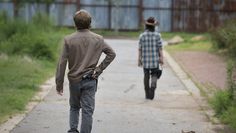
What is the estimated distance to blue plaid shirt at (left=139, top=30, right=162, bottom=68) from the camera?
13.4 metres

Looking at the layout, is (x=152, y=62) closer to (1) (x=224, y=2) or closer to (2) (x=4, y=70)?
(2) (x=4, y=70)

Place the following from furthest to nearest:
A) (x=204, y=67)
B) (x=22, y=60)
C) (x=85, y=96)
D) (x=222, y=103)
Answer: (x=204, y=67)
(x=22, y=60)
(x=222, y=103)
(x=85, y=96)

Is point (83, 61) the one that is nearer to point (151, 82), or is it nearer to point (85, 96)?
point (85, 96)

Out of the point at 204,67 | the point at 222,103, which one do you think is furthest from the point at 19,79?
the point at 204,67

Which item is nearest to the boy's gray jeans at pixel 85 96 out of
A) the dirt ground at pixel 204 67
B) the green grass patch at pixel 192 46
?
the dirt ground at pixel 204 67

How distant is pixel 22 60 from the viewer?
59.9 feet

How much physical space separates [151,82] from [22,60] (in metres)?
5.84

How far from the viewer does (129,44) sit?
2977 centimetres

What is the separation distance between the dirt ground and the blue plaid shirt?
2142mm

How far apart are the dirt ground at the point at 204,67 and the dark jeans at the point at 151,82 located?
77.0 inches

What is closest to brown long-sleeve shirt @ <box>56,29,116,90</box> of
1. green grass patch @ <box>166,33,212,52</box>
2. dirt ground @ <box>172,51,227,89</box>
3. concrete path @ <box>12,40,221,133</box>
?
concrete path @ <box>12,40,221,133</box>

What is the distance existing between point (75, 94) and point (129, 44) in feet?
70.2

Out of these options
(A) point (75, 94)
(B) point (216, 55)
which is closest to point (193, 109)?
(A) point (75, 94)

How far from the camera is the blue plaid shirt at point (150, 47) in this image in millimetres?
13359
